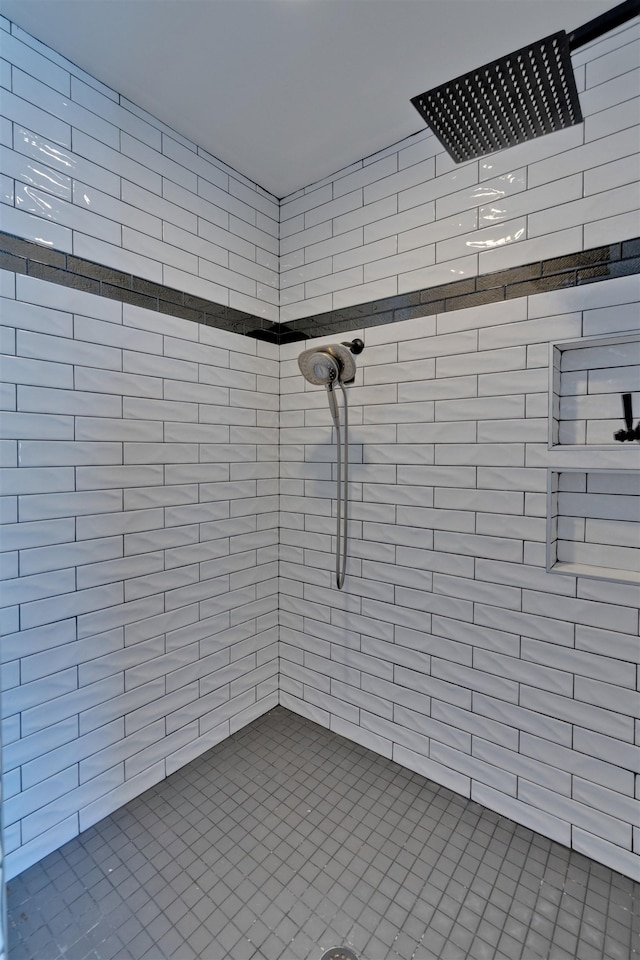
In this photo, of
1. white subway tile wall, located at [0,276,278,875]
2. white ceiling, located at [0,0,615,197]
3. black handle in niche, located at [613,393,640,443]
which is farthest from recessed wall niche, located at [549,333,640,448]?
white subway tile wall, located at [0,276,278,875]

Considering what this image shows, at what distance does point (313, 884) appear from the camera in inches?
44.0

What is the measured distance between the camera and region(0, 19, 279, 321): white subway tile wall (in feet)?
3.70

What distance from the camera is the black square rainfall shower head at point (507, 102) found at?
3.05ft

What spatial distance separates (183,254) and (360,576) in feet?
4.36

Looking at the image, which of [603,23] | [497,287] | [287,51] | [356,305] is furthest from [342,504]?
[603,23]

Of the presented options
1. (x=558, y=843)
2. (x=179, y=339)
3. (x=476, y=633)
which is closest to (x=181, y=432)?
(x=179, y=339)

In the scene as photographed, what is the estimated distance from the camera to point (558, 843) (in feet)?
4.05

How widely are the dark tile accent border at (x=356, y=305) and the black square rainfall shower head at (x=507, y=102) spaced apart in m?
0.32

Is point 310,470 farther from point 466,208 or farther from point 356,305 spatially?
point 466,208

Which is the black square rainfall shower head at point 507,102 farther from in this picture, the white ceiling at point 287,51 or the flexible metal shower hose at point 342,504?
the flexible metal shower hose at point 342,504

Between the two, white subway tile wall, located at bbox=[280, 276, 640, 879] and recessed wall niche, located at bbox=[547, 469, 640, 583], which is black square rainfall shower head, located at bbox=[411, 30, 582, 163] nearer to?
white subway tile wall, located at bbox=[280, 276, 640, 879]

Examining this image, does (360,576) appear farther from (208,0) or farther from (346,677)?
(208,0)

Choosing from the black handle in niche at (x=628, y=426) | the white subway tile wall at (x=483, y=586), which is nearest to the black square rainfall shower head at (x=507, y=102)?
the white subway tile wall at (x=483, y=586)

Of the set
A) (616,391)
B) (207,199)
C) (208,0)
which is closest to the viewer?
(208,0)
